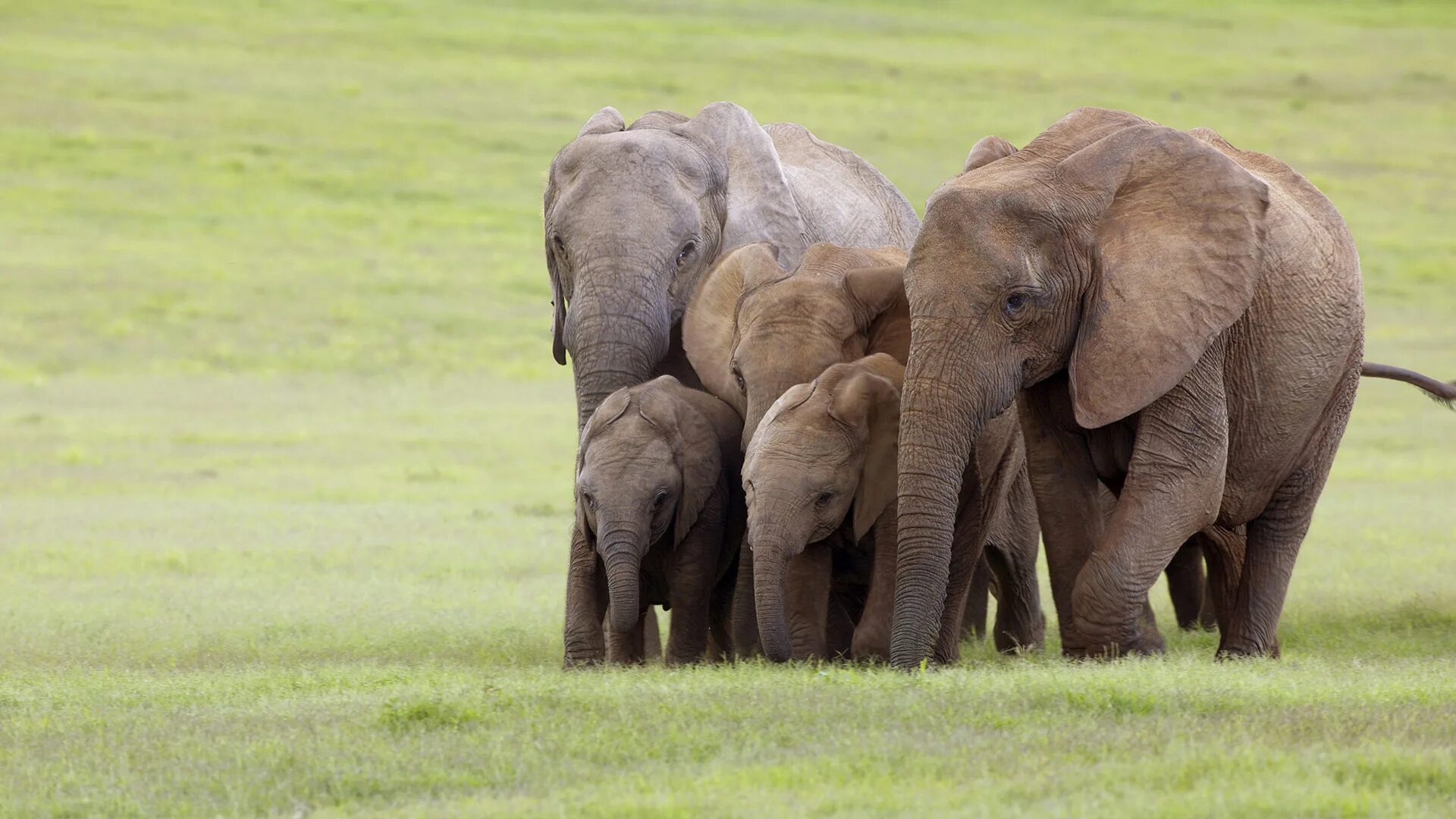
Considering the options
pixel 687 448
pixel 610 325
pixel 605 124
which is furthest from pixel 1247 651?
pixel 605 124

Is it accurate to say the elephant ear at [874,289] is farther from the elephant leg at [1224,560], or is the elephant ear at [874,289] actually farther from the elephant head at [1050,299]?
the elephant leg at [1224,560]

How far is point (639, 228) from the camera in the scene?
10.7 meters

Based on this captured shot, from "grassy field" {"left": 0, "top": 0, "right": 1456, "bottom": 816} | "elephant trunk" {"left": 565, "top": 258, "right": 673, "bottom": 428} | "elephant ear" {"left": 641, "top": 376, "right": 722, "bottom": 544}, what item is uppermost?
"elephant trunk" {"left": 565, "top": 258, "right": 673, "bottom": 428}

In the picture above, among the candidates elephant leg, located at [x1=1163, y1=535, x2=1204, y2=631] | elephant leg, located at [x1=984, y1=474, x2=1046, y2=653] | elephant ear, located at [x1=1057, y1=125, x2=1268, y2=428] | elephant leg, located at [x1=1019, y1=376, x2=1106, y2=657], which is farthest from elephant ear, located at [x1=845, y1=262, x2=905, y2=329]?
elephant leg, located at [x1=1163, y1=535, x2=1204, y2=631]

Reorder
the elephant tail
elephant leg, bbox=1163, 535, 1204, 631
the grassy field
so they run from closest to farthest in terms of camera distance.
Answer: the grassy field < the elephant tail < elephant leg, bbox=1163, 535, 1204, 631

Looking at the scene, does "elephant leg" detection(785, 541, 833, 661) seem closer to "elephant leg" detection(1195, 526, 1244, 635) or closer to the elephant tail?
"elephant leg" detection(1195, 526, 1244, 635)

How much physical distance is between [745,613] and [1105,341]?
86.3 inches

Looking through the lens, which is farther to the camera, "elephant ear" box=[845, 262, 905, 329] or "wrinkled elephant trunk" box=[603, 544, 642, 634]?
"elephant ear" box=[845, 262, 905, 329]

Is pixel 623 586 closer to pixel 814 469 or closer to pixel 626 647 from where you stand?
pixel 626 647

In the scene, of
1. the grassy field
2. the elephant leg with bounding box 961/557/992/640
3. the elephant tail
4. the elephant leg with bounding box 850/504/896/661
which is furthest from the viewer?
the elephant leg with bounding box 961/557/992/640

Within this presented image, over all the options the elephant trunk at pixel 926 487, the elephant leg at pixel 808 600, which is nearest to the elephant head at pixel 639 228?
the elephant leg at pixel 808 600

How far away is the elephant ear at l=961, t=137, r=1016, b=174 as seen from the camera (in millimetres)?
10094

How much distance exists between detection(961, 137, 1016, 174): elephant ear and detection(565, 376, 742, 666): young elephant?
1.65 meters

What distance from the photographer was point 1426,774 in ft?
21.1
